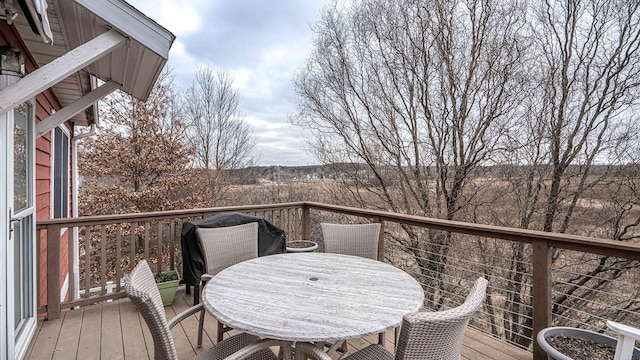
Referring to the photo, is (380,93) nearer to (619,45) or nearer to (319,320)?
(619,45)

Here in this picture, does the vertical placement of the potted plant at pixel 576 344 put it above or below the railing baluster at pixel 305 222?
below

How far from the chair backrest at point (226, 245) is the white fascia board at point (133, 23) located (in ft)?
4.57

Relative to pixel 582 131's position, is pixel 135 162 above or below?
below

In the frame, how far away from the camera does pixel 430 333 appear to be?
3.80ft

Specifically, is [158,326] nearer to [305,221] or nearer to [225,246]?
[225,246]

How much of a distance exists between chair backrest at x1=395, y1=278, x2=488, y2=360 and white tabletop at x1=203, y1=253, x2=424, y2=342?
235 mm

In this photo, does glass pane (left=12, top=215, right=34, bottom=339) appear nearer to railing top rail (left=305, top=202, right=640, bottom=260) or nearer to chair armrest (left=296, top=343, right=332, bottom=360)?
chair armrest (left=296, top=343, right=332, bottom=360)

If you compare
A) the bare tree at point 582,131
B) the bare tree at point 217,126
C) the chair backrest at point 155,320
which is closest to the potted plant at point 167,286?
the chair backrest at point 155,320

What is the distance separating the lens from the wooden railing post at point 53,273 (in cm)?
307

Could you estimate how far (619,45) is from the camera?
4680mm

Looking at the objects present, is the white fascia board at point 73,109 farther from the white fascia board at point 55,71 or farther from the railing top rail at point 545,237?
the railing top rail at point 545,237

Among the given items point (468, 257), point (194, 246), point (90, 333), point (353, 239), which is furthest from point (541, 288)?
point (468, 257)

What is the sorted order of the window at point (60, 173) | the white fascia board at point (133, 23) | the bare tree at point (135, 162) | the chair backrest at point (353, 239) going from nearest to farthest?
the white fascia board at point (133, 23) < the chair backrest at point (353, 239) < the window at point (60, 173) < the bare tree at point (135, 162)

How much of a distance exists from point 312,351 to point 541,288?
5.84ft
